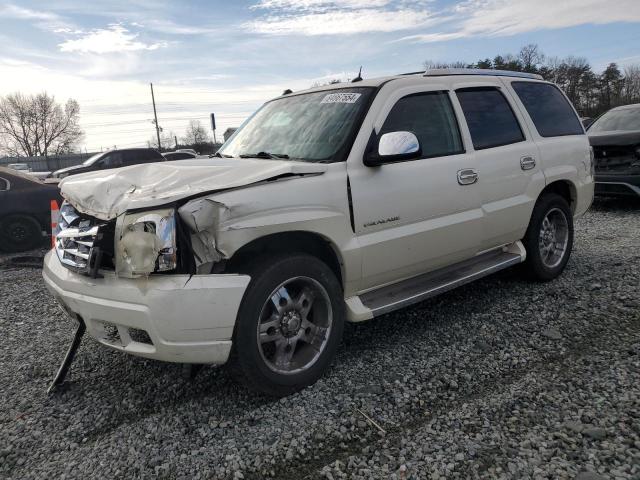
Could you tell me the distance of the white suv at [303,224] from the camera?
103 inches

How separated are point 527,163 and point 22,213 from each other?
7571 mm

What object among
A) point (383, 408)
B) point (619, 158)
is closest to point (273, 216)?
point (383, 408)

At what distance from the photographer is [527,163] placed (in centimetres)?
447

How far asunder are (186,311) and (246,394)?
0.81 m

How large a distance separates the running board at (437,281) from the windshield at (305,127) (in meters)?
1.02

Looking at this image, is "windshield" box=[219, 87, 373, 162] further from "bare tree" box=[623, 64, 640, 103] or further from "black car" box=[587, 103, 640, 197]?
"bare tree" box=[623, 64, 640, 103]

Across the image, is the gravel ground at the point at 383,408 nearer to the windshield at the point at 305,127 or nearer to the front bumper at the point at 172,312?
the front bumper at the point at 172,312

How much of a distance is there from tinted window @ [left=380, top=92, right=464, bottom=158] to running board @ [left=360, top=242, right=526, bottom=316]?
940 mm

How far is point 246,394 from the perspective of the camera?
3.08 metres

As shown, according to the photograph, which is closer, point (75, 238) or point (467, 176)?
point (75, 238)

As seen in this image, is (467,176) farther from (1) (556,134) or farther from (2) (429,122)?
(1) (556,134)

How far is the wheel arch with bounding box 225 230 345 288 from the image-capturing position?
2.86 m

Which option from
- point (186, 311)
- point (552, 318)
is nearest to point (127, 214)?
point (186, 311)

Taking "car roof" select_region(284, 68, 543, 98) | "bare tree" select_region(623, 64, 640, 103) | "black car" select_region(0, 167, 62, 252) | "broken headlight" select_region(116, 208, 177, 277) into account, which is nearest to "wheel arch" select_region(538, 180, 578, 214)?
"car roof" select_region(284, 68, 543, 98)
